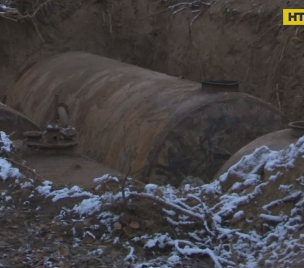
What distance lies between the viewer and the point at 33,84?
368 inches

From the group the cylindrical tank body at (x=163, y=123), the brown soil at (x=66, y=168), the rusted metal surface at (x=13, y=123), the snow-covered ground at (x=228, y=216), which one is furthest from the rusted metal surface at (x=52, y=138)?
the snow-covered ground at (x=228, y=216)

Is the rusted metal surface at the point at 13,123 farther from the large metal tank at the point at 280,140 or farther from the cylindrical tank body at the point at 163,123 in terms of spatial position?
the large metal tank at the point at 280,140

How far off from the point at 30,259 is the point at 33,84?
18.8ft

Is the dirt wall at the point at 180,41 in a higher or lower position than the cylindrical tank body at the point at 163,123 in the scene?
higher

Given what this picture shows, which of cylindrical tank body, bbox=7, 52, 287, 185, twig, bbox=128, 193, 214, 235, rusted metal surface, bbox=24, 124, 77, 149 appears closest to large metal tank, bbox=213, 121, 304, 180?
cylindrical tank body, bbox=7, 52, 287, 185

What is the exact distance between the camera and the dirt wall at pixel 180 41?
8406mm

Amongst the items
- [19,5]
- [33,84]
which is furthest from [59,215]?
[19,5]

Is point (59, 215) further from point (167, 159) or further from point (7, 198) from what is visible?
point (167, 159)

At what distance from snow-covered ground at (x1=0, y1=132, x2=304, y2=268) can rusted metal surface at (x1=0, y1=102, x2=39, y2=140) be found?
240cm

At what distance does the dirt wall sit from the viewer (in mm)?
8406

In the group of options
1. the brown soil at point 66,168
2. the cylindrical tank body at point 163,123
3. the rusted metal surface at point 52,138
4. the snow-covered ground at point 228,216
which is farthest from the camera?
the cylindrical tank body at point 163,123

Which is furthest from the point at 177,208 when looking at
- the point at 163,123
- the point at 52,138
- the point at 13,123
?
the point at 13,123

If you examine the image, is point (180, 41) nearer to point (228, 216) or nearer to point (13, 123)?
point (13, 123)

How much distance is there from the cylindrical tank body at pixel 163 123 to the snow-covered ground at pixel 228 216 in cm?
179
